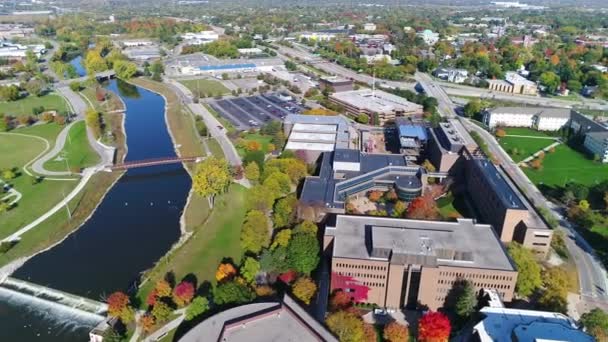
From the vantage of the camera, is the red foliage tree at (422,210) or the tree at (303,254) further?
the red foliage tree at (422,210)

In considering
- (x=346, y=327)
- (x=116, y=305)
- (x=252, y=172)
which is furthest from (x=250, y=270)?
(x=252, y=172)

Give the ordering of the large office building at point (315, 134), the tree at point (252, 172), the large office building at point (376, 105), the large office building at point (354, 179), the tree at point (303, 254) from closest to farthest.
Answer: the tree at point (303, 254), the large office building at point (354, 179), the tree at point (252, 172), the large office building at point (315, 134), the large office building at point (376, 105)

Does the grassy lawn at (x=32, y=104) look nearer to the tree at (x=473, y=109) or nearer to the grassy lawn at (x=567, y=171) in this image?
the tree at (x=473, y=109)

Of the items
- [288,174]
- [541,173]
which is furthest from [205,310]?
[541,173]

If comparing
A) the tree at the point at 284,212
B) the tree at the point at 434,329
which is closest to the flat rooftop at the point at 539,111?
the tree at the point at 284,212

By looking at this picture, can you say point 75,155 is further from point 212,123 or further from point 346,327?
point 346,327

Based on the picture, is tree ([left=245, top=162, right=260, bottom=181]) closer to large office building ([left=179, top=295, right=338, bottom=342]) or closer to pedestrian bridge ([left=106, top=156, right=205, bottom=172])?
pedestrian bridge ([left=106, top=156, right=205, bottom=172])

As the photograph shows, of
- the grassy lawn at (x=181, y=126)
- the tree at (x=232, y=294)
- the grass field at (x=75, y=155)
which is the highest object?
the tree at (x=232, y=294)
